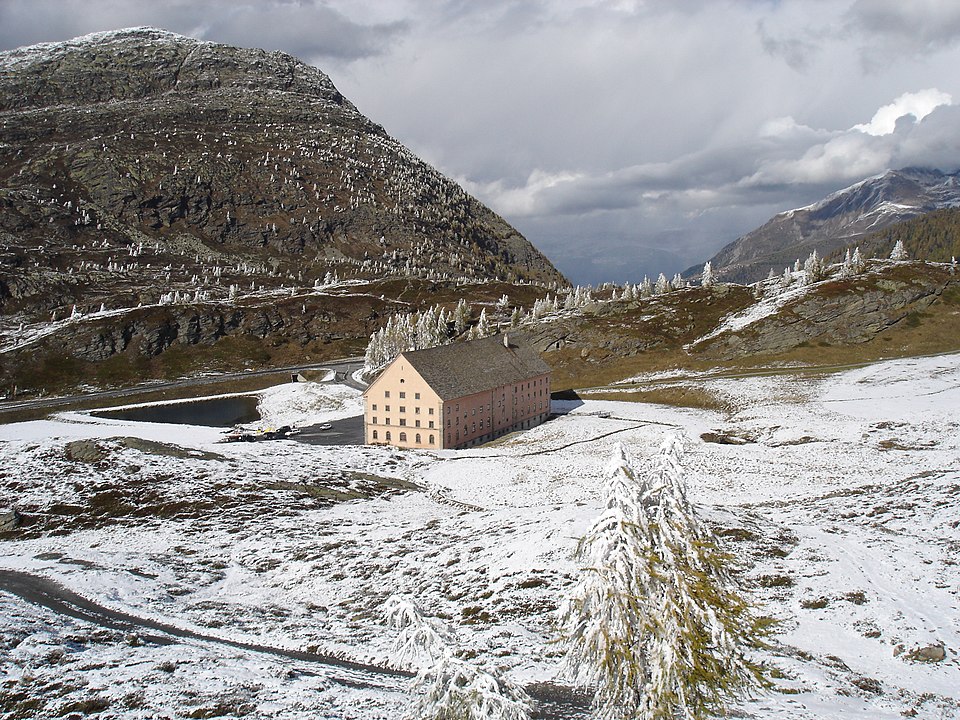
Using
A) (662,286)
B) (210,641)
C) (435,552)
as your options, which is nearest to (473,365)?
(435,552)

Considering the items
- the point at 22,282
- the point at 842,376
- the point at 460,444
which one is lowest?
the point at 460,444

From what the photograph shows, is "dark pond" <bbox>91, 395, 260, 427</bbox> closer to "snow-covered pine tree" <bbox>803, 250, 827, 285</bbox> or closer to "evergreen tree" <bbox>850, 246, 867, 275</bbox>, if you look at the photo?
"snow-covered pine tree" <bbox>803, 250, 827, 285</bbox>

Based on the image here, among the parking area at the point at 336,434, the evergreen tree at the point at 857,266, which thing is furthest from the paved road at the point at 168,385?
the evergreen tree at the point at 857,266

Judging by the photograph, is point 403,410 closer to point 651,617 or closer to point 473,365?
point 473,365

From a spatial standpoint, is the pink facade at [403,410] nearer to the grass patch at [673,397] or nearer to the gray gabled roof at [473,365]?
the gray gabled roof at [473,365]

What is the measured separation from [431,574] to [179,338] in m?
162

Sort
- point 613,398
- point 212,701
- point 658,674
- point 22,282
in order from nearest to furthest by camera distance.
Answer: point 658,674, point 212,701, point 613,398, point 22,282

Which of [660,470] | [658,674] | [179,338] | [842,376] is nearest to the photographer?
[658,674]

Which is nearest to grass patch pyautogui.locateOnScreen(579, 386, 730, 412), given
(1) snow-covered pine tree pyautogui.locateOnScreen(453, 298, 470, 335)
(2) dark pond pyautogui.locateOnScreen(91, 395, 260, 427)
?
(2) dark pond pyautogui.locateOnScreen(91, 395, 260, 427)

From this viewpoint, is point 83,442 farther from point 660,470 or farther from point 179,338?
point 179,338

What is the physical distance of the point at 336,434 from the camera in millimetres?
97938

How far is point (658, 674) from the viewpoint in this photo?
1359 centimetres

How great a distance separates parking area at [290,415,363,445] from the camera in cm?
9292

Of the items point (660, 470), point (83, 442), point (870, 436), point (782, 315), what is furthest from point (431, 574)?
point (782, 315)
